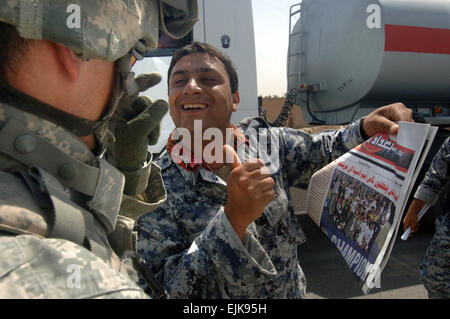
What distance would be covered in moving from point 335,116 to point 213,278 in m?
3.74

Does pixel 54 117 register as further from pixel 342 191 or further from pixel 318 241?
pixel 318 241

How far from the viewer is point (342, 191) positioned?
1.32 m

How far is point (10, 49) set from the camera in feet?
1.96

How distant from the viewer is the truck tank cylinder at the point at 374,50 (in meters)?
3.81

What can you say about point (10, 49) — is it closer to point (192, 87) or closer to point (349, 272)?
point (192, 87)

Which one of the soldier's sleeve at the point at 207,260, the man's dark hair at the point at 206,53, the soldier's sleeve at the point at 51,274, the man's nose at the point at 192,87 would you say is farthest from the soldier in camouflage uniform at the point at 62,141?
the man's dark hair at the point at 206,53

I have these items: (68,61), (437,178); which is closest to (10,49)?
(68,61)

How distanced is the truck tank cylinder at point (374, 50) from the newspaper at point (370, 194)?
2.95 m

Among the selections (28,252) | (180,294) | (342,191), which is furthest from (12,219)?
(342,191)

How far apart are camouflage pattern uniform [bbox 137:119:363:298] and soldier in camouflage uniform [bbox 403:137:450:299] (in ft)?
3.96

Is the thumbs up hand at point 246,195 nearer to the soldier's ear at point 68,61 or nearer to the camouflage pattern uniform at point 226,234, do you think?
the camouflage pattern uniform at point 226,234

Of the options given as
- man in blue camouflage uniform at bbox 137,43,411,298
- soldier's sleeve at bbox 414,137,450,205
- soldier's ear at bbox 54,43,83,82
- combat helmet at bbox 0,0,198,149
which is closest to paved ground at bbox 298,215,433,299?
soldier's sleeve at bbox 414,137,450,205

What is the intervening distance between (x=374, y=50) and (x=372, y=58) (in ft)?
0.27

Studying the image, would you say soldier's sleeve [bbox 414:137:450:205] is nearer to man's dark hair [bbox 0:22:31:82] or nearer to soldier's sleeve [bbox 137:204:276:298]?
soldier's sleeve [bbox 137:204:276:298]
